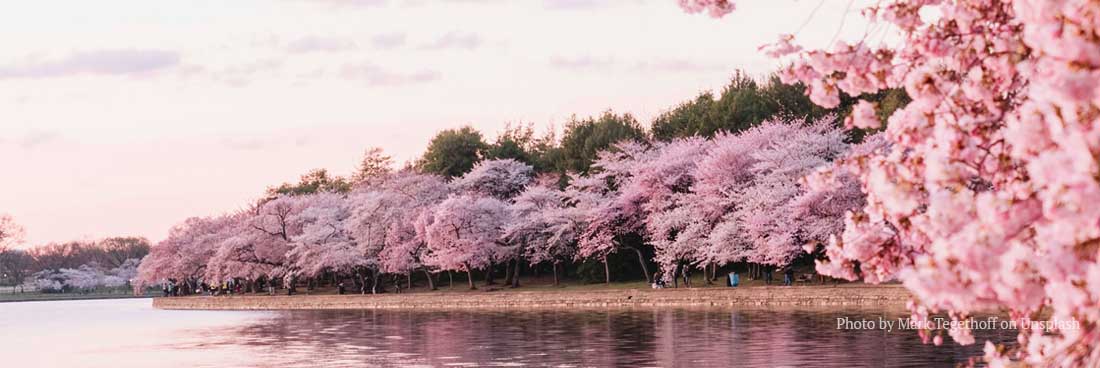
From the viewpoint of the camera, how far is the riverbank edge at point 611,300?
47.9 metres

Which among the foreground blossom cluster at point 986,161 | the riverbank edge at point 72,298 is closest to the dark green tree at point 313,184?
the riverbank edge at point 72,298

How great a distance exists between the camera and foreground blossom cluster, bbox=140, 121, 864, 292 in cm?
6081

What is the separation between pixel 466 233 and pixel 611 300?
63.2 feet

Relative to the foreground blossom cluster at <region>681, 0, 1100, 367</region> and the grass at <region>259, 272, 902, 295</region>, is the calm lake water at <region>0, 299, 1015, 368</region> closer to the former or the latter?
the grass at <region>259, 272, 902, 295</region>

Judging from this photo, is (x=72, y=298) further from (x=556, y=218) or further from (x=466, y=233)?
(x=556, y=218)

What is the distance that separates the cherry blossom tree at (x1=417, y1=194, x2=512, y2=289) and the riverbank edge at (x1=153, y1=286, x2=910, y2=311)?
554cm

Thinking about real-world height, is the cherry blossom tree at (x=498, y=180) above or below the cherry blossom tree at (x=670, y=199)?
above

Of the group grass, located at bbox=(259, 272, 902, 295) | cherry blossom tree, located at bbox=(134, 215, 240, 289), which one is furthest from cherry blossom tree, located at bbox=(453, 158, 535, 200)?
cherry blossom tree, located at bbox=(134, 215, 240, 289)

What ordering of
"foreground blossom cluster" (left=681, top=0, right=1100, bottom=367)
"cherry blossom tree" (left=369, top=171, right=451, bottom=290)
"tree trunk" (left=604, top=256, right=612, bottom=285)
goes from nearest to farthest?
"foreground blossom cluster" (left=681, top=0, right=1100, bottom=367), "tree trunk" (left=604, top=256, right=612, bottom=285), "cherry blossom tree" (left=369, top=171, right=451, bottom=290)

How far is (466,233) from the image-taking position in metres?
77.2

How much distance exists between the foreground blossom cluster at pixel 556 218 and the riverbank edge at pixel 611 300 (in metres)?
2.59

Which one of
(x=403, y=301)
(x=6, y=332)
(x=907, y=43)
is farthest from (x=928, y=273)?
(x=403, y=301)

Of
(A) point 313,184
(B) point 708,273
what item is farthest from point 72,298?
(B) point 708,273

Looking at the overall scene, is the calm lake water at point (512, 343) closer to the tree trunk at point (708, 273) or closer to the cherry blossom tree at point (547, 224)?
the tree trunk at point (708, 273)
